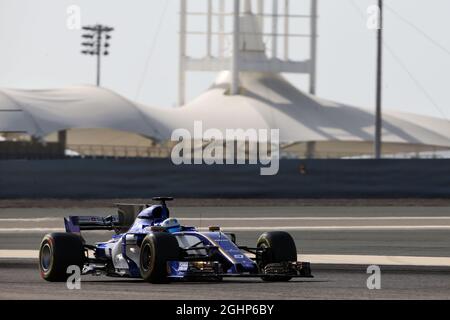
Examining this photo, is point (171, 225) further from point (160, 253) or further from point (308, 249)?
point (308, 249)

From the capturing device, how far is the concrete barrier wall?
133 ft

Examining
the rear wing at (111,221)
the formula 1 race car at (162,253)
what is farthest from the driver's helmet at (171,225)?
the rear wing at (111,221)

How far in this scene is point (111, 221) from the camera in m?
19.5

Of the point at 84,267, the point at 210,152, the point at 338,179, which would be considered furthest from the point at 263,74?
the point at 84,267

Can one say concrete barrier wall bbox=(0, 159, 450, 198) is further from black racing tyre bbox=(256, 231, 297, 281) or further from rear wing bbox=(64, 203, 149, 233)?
black racing tyre bbox=(256, 231, 297, 281)

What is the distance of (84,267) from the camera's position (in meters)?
18.7

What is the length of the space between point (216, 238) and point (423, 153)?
87.2 meters

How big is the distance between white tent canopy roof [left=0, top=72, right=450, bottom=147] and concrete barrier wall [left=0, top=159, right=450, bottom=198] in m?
38.1

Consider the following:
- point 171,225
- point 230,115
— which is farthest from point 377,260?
point 230,115

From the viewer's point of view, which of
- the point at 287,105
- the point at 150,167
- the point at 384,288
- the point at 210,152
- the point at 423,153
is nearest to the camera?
the point at 384,288

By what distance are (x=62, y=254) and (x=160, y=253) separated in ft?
5.97

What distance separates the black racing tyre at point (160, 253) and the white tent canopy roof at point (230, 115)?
62043 mm

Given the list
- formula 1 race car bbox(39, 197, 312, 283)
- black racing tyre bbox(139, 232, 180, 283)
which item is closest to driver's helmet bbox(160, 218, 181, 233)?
formula 1 race car bbox(39, 197, 312, 283)
